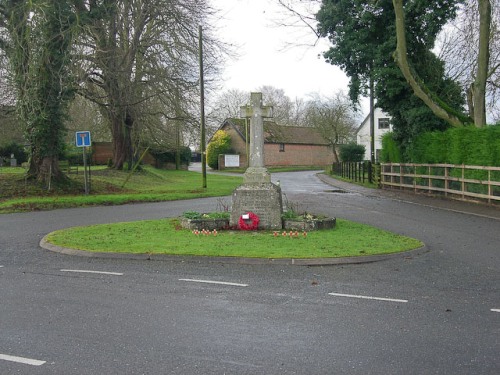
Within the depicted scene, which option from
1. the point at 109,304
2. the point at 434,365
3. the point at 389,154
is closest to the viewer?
the point at 434,365

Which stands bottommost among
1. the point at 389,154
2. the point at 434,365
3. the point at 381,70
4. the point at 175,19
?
the point at 434,365

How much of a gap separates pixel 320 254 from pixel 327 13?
64.1 feet

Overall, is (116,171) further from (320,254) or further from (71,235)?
(320,254)

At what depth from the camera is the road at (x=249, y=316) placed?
4.67 metres

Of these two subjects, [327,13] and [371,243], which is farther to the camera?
[327,13]

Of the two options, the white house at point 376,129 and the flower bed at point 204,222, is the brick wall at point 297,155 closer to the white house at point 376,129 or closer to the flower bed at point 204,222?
the white house at point 376,129

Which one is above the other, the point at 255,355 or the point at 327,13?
the point at 327,13

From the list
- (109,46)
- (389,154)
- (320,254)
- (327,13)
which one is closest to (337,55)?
(327,13)

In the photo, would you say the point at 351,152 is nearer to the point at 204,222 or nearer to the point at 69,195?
the point at 69,195

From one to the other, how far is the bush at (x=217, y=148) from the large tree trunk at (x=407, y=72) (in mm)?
45723

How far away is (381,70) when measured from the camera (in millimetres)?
24500

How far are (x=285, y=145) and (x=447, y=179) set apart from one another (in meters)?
49.4

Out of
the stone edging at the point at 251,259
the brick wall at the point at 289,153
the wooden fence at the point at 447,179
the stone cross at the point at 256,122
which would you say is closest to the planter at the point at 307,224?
the stone cross at the point at 256,122

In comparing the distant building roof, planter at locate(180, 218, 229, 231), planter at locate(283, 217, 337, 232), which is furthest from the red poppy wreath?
the distant building roof
